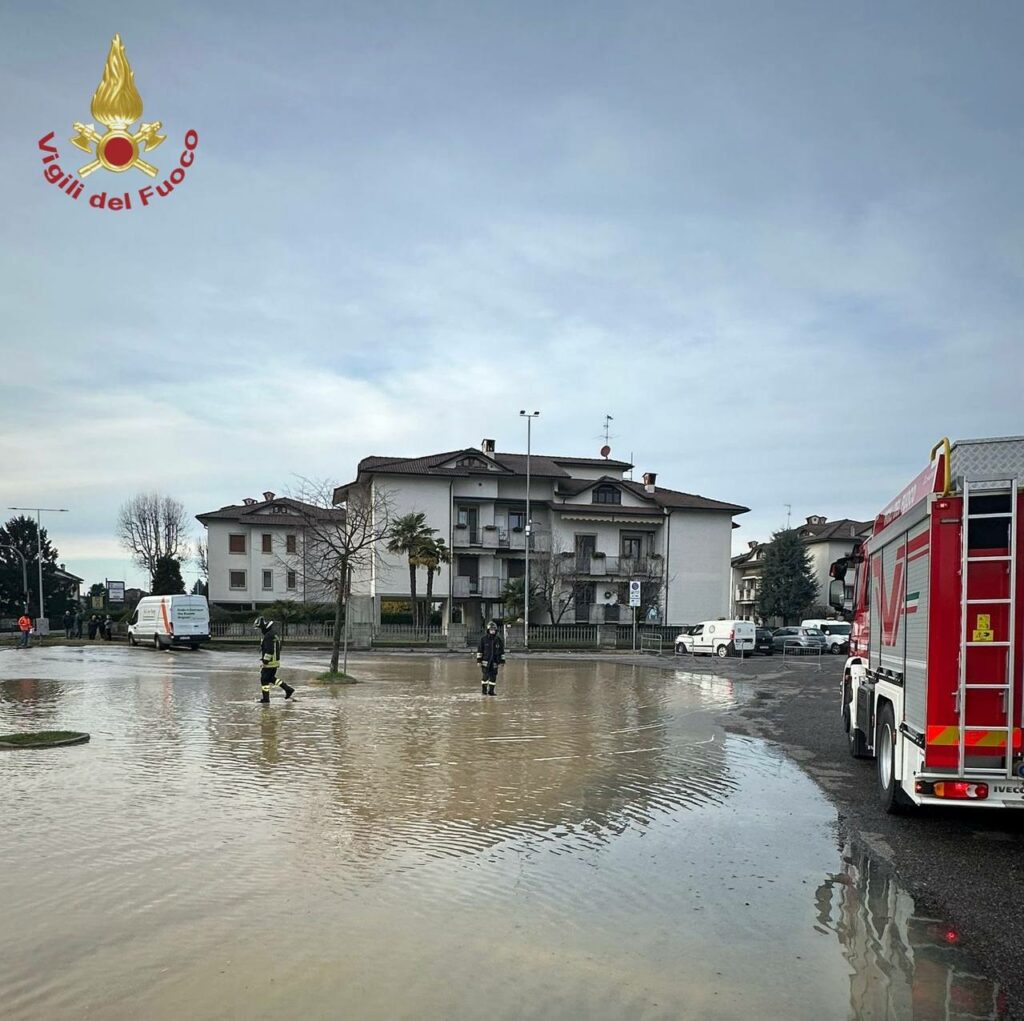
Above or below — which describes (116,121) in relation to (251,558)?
above

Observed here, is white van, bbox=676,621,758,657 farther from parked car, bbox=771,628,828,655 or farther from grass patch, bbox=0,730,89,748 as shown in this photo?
grass patch, bbox=0,730,89,748

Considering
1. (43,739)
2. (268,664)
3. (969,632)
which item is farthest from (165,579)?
(969,632)

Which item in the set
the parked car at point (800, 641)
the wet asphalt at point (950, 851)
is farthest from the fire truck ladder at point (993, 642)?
the parked car at point (800, 641)

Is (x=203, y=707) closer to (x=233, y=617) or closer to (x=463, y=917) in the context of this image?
(x=463, y=917)

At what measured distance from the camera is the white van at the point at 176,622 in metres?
42.4

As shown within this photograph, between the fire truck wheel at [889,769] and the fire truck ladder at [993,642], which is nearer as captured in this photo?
the fire truck ladder at [993,642]

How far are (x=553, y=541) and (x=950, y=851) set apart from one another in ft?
161

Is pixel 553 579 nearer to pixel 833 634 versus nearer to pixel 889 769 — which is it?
pixel 833 634

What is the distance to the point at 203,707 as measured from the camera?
18.5 metres

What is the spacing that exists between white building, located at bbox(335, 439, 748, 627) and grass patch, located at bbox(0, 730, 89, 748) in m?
39.7

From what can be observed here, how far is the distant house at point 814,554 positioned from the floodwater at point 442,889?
69473mm

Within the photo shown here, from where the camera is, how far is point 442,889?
6.62 m

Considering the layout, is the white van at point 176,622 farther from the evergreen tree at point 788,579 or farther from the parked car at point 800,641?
the evergreen tree at point 788,579

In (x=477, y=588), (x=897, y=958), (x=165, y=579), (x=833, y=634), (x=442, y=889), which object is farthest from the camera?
(x=165, y=579)
